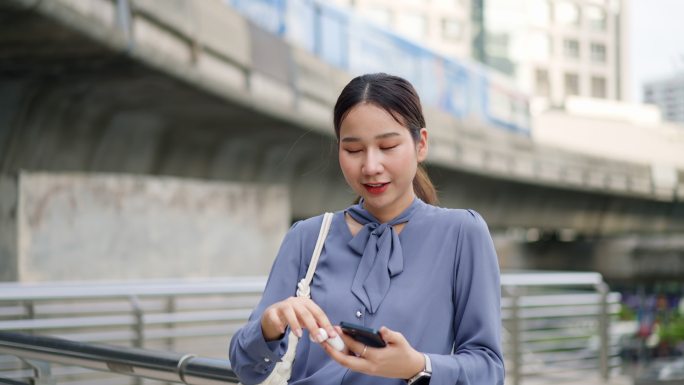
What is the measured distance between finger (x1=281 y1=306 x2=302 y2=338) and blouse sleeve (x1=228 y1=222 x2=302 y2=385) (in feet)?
0.36

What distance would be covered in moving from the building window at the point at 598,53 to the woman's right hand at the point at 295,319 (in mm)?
99879

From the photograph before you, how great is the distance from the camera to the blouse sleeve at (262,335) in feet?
5.89

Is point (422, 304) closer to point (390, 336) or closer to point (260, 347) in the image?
point (390, 336)

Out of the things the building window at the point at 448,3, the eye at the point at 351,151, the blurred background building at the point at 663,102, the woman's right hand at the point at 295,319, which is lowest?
the woman's right hand at the point at 295,319

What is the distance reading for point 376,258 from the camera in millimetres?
1804

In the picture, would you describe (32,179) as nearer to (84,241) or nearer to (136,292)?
(84,241)

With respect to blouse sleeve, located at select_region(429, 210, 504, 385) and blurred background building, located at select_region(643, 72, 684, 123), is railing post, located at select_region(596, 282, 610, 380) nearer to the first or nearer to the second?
blouse sleeve, located at select_region(429, 210, 504, 385)

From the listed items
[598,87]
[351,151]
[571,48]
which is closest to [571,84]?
Answer: [571,48]

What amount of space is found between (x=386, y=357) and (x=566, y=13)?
97748 millimetres

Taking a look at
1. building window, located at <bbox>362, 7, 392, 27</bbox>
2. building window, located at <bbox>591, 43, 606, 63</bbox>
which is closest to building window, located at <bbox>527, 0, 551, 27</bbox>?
building window, located at <bbox>591, 43, 606, 63</bbox>

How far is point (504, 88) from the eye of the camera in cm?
3053

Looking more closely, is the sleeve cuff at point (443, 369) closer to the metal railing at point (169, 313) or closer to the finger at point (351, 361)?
the finger at point (351, 361)

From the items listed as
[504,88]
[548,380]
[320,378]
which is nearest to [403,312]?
[320,378]

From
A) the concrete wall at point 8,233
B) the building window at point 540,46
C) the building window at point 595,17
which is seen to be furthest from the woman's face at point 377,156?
the building window at point 595,17
